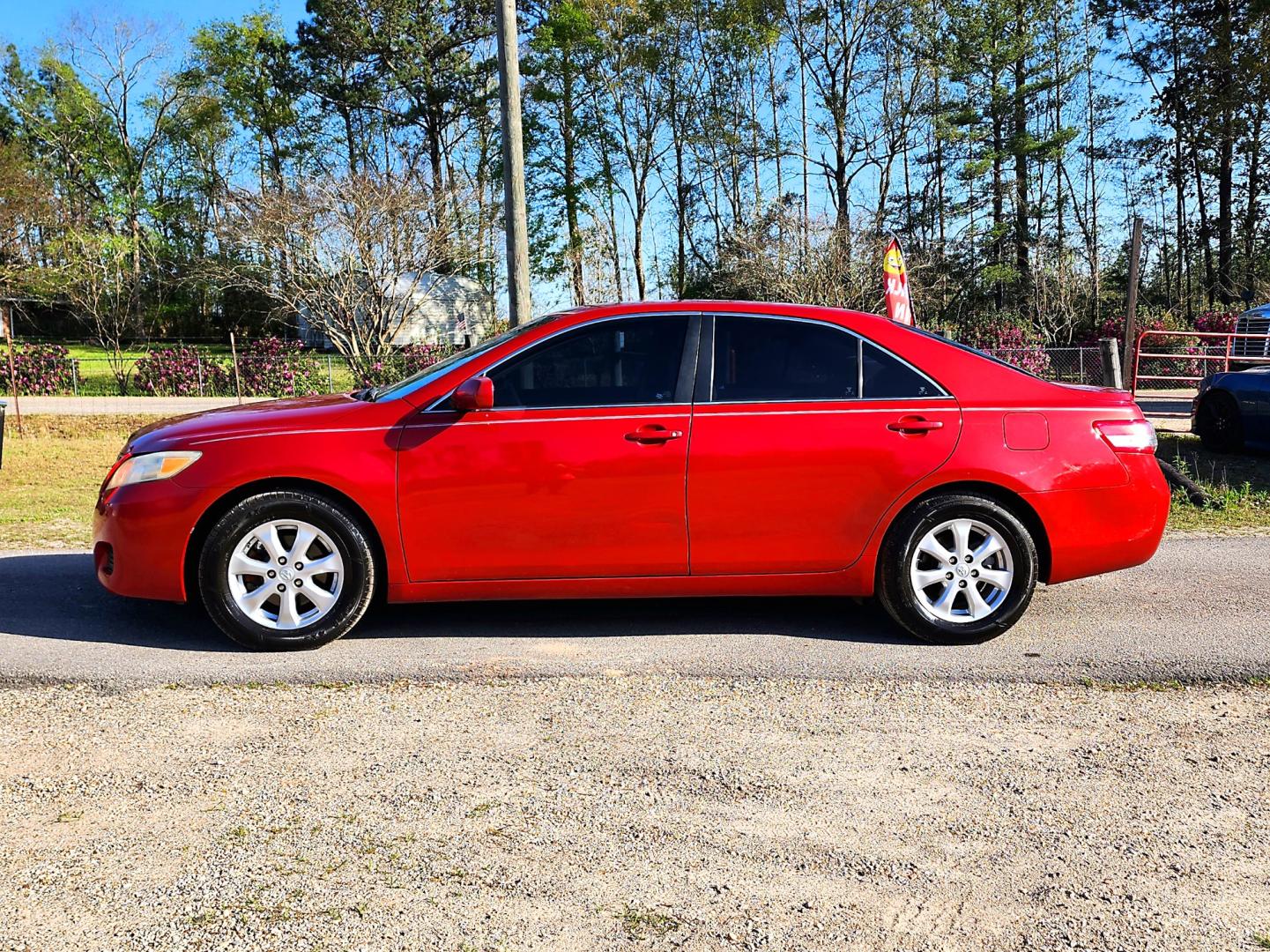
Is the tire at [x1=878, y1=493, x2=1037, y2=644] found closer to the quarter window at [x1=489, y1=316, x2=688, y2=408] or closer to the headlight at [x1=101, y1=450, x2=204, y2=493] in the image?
the quarter window at [x1=489, y1=316, x2=688, y2=408]

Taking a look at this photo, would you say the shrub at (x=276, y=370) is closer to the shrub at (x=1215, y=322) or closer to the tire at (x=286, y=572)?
the tire at (x=286, y=572)

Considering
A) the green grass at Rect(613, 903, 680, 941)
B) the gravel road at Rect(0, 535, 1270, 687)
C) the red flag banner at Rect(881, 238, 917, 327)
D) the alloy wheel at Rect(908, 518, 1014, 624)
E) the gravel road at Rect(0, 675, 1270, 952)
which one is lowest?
the green grass at Rect(613, 903, 680, 941)

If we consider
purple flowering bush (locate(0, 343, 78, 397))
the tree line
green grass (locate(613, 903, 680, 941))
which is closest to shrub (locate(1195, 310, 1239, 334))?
the tree line

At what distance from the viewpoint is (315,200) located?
85.3 feet

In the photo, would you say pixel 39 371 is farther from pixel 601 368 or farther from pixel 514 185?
pixel 601 368

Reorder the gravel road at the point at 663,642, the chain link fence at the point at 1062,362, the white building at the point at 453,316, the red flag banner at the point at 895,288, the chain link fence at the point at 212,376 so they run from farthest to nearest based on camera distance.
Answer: the white building at the point at 453,316 → the chain link fence at the point at 1062,362 → the chain link fence at the point at 212,376 → the red flag banner at the point at 895,288 → the gravel road at the point at 663,642

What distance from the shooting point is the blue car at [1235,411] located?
10.5 m

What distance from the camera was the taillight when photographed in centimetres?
500

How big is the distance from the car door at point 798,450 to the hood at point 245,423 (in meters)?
1.70

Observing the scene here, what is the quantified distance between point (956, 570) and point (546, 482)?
1976 millimetres

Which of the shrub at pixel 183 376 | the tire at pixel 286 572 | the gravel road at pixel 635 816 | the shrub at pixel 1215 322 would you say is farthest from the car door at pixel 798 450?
the shrub at pixel 1215 322

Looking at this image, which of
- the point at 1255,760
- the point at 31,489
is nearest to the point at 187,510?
the point at 1255,760

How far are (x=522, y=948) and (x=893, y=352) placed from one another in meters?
3.42

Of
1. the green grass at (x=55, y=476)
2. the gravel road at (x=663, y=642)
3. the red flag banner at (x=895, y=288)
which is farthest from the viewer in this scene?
the red flag banner at (x=895, y=288)
